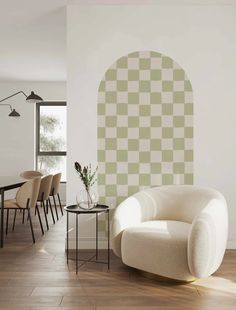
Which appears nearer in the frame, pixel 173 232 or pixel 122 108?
pixel 173 232

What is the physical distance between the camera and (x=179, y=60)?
4660 millimetres

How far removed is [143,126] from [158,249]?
170 cm

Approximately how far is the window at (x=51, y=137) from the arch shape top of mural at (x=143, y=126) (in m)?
4.54

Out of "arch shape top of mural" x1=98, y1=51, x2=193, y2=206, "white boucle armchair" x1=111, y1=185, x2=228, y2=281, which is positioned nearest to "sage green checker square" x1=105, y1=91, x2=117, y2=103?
"arch shape top of mural" x1=98, y1=51, x2=193, y2=206

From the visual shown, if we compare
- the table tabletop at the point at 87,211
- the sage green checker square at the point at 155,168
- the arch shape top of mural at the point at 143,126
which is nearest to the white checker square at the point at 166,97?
the arch shape top of mural at the point at 143,126

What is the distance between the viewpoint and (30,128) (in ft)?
29.5

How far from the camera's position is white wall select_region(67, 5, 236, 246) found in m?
4.64

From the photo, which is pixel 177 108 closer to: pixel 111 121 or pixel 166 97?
pixel 166 97

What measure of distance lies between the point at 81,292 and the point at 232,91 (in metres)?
A: 2.84

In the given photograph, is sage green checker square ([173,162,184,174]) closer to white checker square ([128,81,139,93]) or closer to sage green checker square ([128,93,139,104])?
sage green checker square ([128,93,139,104])

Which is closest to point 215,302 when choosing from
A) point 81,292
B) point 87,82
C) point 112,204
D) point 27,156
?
point 81,292

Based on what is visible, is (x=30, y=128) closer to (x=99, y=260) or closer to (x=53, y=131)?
(x=53, y=131)

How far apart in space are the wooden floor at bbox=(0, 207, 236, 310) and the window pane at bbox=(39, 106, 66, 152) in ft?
16.3

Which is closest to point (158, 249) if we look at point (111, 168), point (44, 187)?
point (111, 168)
